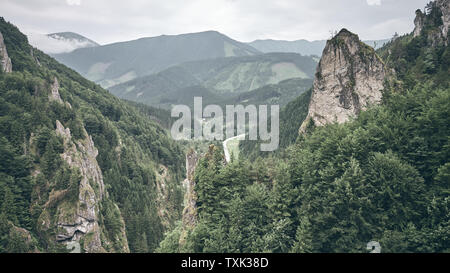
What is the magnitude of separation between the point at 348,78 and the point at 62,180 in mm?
70050

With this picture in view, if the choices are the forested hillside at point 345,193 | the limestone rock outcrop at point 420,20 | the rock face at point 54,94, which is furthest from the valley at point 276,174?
the rock face at point 54,94

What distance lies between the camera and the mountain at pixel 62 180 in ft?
232

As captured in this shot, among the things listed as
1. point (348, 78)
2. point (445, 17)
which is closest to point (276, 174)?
point (348, 78)

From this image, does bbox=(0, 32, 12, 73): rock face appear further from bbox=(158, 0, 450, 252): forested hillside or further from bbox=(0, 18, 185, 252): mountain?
bbox=(158, 0, 450, 252): forested hillside

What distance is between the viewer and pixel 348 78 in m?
71.6

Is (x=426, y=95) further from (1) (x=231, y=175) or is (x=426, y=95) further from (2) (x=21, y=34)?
(2) (x=21, y=34)

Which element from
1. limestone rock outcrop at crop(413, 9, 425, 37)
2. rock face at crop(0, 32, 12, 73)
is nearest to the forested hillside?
limestone rock outcrop at crop(413, 9, 425, 37)

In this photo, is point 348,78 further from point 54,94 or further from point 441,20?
point 54,94

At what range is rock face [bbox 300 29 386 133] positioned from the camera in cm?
7062

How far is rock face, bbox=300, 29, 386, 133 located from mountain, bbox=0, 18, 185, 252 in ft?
196

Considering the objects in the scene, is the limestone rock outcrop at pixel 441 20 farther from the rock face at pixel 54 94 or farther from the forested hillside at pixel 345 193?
the rock face at pixel 54 94

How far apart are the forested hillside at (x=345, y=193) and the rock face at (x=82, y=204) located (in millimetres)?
35645

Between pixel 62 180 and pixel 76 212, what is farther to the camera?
pixel 62 180
